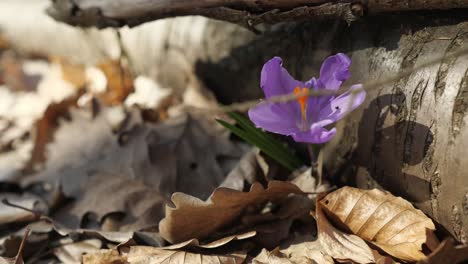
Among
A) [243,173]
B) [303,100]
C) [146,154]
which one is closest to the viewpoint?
[303,100]

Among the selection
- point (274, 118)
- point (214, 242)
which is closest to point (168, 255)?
point (214, 242)

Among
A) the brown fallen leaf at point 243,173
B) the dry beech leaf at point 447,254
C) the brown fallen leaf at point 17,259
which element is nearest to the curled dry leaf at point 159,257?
the brown fallen leaf at point 17,259

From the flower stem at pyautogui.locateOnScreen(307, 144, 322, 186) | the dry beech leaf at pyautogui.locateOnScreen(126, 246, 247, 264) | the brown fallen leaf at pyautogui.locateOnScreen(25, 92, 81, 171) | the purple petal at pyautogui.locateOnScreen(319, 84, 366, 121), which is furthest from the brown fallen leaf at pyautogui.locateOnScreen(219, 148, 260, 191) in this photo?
the brown fallen leaf at pyautogui.locateOnScreen(25, 92, 81, 171)

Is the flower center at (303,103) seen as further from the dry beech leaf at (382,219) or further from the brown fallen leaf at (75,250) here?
the brown fallen leaf at (75,250)

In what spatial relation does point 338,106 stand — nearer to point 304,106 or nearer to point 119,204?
point 304,106

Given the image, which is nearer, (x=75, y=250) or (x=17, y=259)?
(x=17, y=259)

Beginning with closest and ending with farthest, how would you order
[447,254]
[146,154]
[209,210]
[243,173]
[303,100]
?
[447,254], [303,100], [209,210], [243,173], [146,154]
